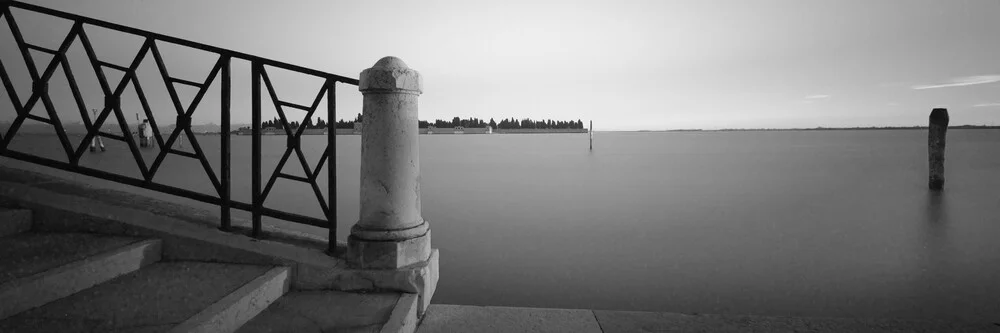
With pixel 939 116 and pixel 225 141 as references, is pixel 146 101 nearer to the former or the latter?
pixel 225 141

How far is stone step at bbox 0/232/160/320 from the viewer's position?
221cm

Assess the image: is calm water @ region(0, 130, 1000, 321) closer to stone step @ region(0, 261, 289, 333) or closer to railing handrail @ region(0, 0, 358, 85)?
stone step @ region(0, 261, 289, 333)

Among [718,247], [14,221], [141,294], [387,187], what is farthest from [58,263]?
[718,247]

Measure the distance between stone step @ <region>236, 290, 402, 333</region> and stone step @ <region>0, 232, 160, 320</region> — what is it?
0.84 m

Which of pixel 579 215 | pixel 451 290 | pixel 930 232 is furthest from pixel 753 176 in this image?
pixel 451 290

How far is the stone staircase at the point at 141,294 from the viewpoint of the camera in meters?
2.20

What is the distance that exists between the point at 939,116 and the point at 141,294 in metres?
17.7

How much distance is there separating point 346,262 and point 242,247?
0.64 m

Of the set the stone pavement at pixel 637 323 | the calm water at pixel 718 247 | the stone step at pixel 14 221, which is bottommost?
the calm water at pixel 718 247

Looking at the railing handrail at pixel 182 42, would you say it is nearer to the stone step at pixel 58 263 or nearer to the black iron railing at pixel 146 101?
the black iron railing at pixel 146 101

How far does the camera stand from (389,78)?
2.88 meters

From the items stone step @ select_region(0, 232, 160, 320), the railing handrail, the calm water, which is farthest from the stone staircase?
the calm water

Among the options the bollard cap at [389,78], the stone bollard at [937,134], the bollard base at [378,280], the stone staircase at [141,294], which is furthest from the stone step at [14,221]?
the stone bollard at [937,134]

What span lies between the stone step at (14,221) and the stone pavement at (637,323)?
2471 mm
